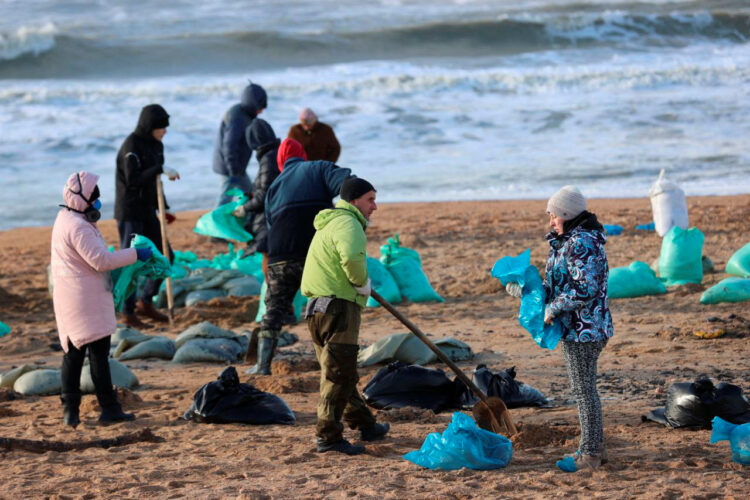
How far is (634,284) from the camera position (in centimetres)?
935

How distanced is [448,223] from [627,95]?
41.5ft

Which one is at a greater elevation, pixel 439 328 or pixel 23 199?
pixel 23 199

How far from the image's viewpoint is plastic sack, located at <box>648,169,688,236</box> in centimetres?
1080

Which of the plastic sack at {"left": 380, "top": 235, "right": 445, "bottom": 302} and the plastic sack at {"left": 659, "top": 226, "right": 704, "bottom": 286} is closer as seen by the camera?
the plastic sack at {"left": 659, "top": 226, "right": 704, "bottom": 286}

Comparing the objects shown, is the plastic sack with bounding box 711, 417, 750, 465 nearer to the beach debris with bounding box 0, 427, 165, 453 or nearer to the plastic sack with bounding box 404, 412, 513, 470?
the plastic sack with bounding box 404, 412, 513, 470

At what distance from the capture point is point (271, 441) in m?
5.70

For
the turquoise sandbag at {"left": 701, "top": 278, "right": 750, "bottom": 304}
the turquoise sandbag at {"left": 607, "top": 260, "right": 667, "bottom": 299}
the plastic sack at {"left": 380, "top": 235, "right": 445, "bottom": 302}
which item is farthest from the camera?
the plastic sack at {"left": 380, "top": 235, "right": 445, "bottom": 302}

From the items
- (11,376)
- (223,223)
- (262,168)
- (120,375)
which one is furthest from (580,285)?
(223,223)

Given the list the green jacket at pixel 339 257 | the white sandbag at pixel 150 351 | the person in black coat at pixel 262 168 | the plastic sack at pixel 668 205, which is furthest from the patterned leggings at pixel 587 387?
the plastic sack at pixel 668 205

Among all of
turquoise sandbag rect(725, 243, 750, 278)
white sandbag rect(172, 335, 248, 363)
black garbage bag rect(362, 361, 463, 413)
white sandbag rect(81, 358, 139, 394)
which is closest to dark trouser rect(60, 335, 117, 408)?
white sandbag rect(81, 358, 139, 394)

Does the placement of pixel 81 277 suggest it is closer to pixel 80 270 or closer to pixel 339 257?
pixel 80 270

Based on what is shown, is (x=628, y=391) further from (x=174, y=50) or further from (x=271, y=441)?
(x=174, y=50)

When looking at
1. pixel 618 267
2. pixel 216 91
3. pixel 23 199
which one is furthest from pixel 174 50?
pixel 618 267

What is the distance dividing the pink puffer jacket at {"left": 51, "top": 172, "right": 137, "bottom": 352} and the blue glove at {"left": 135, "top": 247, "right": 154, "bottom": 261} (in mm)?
115
